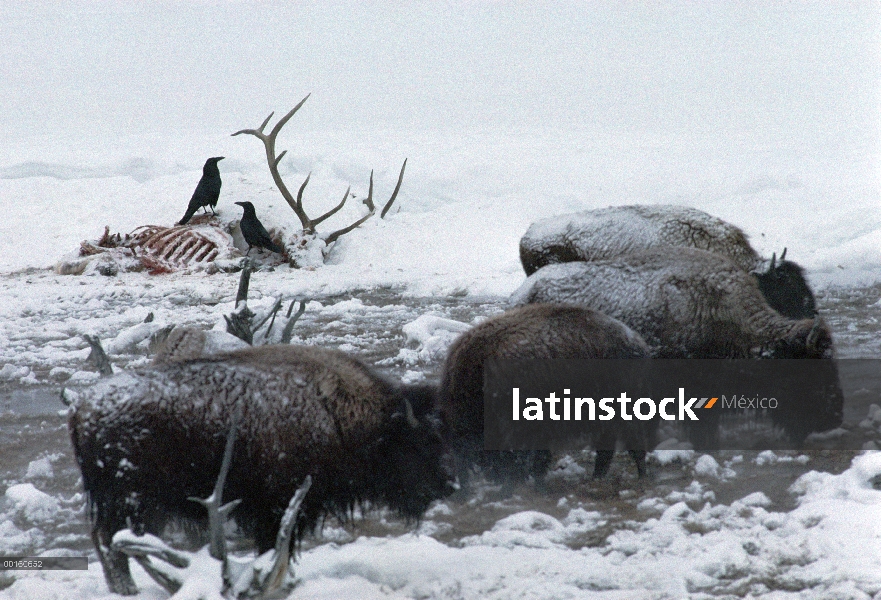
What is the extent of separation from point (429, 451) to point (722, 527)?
122cm

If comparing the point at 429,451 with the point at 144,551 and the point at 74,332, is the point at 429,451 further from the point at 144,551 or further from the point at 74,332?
the point at 74,332

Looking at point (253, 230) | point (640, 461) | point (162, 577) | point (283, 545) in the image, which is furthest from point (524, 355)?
point (253, 230)

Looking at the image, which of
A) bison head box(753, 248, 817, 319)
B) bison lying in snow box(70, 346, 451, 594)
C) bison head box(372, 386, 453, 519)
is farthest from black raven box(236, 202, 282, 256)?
bison head box(372, 386, 453, 519)

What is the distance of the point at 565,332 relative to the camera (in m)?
4.05

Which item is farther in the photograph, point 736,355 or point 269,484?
point 736,355

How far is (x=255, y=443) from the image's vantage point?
9.92 feet

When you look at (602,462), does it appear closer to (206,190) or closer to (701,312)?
(701,312)

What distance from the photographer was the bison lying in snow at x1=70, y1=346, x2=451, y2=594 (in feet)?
9.49

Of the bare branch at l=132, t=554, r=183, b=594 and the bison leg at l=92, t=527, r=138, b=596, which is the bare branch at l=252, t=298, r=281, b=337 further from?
the bare branch at l=132, t=554, r=183, b=594

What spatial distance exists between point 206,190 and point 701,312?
29.0ft

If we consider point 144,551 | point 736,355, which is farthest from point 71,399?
point 736,355

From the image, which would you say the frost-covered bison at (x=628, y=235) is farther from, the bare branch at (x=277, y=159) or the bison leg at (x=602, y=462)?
the bare branch at (x=277, y=159)

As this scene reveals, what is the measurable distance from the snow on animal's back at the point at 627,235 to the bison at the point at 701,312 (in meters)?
1.24

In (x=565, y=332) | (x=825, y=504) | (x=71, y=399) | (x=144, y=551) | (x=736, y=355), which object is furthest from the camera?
(x=736, y=355)
